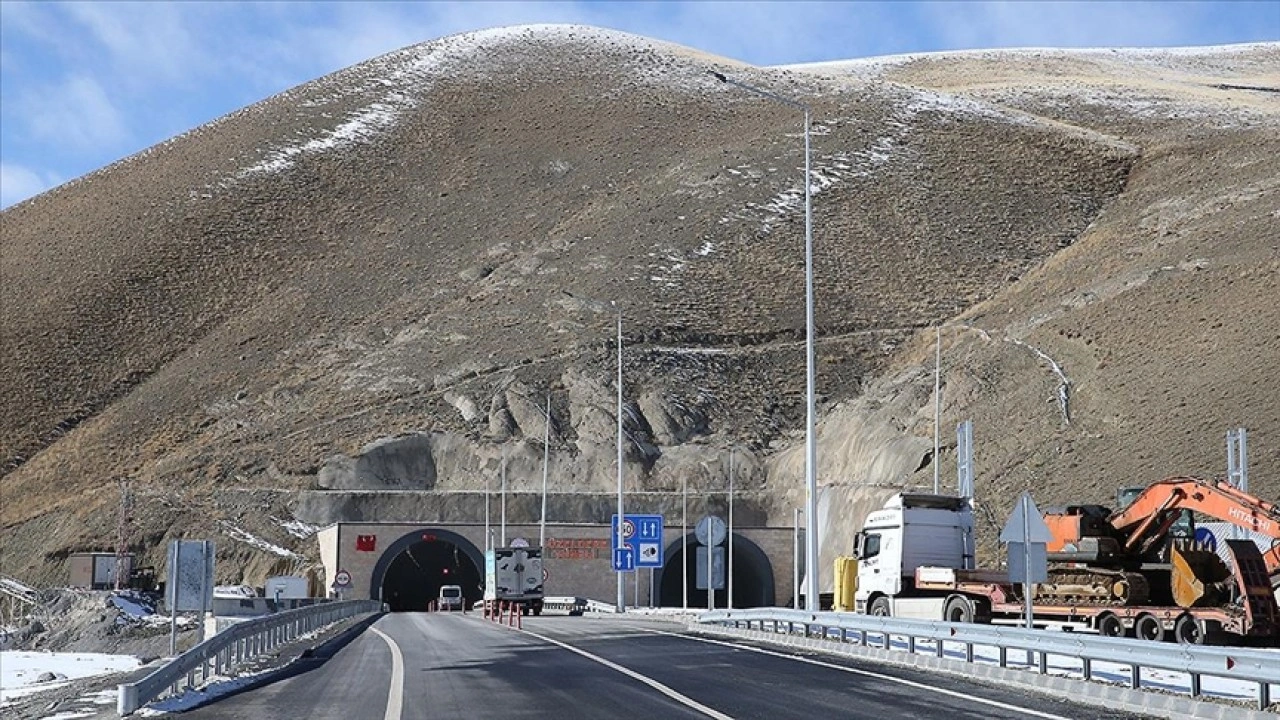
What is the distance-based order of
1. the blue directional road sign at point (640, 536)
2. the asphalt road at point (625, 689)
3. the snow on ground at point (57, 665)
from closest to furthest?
the asphalt road at point (625, 689), the snow on ground at point (57, 665), the blue directional road sign at point (640, 536)

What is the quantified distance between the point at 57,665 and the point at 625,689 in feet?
139

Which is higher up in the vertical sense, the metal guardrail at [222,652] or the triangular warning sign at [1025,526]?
the triangular warning sign at [1025,526]

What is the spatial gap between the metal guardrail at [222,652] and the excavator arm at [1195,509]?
1641 cm

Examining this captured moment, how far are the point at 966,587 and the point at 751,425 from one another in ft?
187

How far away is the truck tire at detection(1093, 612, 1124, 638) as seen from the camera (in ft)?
98.2

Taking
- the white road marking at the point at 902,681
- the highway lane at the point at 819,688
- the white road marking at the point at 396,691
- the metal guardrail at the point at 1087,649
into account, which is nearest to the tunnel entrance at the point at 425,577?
the white road marking at the point at 902,681

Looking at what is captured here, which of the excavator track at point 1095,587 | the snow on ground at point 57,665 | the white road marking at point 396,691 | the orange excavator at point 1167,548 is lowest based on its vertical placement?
the snow on ground at point 57,665

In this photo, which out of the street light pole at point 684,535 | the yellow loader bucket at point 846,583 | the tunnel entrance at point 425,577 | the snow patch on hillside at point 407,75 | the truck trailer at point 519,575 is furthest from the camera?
the snow patch on hillside at point 407,75

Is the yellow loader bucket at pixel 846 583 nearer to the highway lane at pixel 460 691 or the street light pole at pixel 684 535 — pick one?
the highway lane at pixel 460 691

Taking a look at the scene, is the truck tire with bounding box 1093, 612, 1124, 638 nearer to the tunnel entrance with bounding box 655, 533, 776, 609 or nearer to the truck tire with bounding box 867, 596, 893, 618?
the truck tire with bounding box 867, 596, 893, 618

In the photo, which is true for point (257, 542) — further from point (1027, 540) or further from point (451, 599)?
point (1027, 540)

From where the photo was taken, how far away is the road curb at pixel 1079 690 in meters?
15.7

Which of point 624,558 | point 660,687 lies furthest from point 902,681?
point 624,558

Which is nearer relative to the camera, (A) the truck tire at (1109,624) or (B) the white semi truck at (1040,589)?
(B) the white semi truck at (1040,589)
